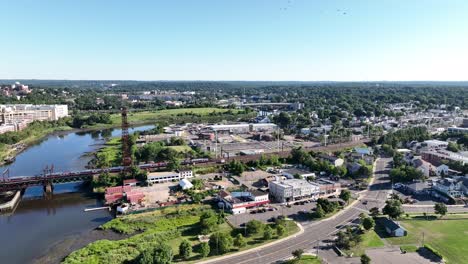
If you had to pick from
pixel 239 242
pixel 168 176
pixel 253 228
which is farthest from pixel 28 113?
pixel 239 242

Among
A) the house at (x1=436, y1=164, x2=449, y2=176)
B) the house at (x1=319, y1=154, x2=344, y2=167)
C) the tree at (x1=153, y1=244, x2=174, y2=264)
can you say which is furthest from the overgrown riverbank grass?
the house at (x1=436, y1=164, x2=449, y2=176)

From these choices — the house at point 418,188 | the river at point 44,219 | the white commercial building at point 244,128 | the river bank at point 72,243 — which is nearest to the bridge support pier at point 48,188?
the river at point 44,219

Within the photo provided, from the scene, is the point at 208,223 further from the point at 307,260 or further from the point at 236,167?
the point at 236,167

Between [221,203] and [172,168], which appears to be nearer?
[221,203]

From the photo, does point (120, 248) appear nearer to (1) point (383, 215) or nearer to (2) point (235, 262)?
(2) point (235, 262)

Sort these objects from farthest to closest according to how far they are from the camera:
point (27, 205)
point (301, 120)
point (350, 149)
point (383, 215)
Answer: point (301, 120), point (350, 149), point (27, 205), point (383, 215)

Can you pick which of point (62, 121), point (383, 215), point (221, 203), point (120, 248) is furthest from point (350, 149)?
point (62, 121)

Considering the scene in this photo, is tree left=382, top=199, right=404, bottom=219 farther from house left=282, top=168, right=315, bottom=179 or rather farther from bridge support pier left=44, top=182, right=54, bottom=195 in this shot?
bridge support pier left=44, top=182, right=54, bottom=195
